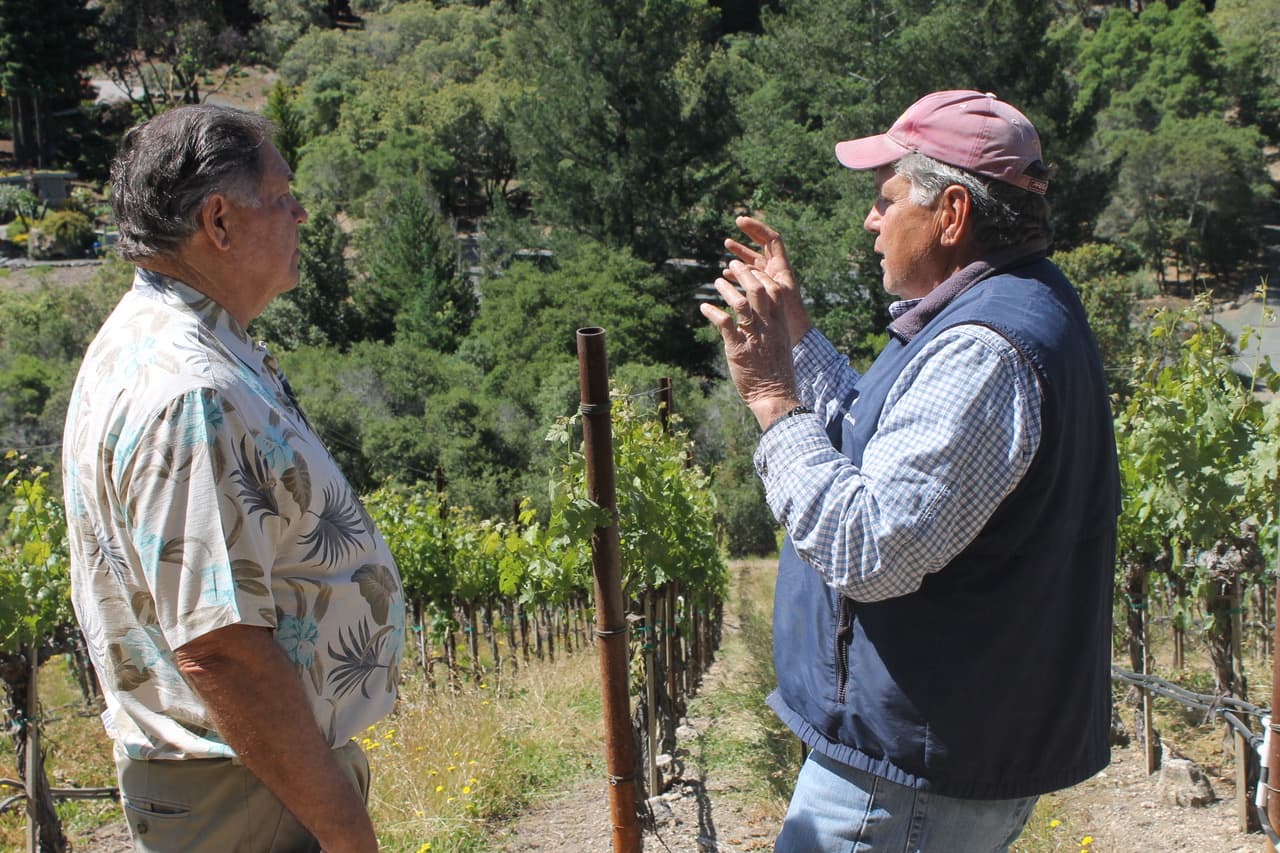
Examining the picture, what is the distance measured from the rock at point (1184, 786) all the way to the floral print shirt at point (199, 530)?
378cm

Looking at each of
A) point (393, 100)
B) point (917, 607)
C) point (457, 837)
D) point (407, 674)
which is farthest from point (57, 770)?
point (393, 100)

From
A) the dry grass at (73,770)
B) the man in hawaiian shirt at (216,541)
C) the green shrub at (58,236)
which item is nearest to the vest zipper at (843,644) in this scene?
the man in hawaiian shirt at (216,541)

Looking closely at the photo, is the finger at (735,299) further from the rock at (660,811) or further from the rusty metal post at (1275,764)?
the rock at (660,811)

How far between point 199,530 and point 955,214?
3.97 feet

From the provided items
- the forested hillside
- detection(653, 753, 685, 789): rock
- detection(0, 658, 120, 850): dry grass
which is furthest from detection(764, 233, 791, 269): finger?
the forested hillside

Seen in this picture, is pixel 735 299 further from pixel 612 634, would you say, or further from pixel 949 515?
pixel 612 634

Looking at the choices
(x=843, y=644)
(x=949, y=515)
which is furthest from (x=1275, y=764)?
(x=949, y=515)

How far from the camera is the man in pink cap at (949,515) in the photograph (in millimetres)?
1579

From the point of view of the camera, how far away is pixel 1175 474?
15.8ft

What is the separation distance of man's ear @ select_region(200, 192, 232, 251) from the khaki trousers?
74 cm

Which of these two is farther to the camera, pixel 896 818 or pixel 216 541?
pixel 896 818

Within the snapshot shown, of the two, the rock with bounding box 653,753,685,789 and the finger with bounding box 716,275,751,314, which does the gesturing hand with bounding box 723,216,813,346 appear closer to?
the finger with bounding box 716,275,751,314

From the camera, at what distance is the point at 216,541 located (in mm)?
1442

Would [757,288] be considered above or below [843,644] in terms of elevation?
above
